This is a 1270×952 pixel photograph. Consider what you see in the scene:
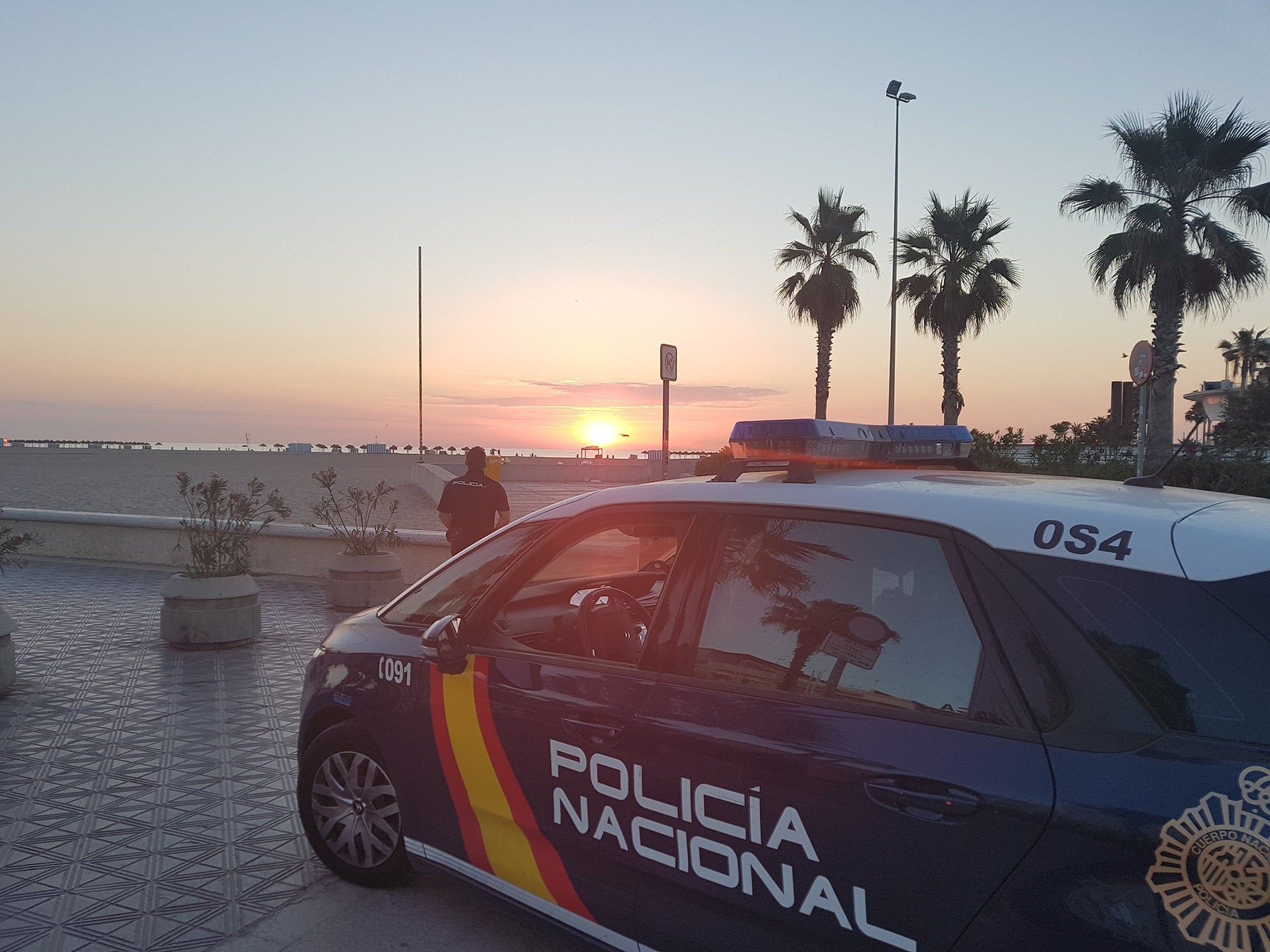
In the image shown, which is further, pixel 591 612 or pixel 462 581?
pixel 462 581

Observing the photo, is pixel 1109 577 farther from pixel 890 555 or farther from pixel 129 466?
pixel 129 466

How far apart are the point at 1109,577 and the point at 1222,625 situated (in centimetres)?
22

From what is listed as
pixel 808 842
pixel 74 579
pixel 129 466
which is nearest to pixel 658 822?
pixel 808 842

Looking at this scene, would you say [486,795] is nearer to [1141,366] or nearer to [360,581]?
[360,581]

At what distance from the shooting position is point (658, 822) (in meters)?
2.52

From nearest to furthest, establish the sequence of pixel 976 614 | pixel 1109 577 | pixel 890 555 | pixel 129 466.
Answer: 1. pixel 1109 577
2. pixel 976 614
3. pixel 890 555
4. pixel 129 466

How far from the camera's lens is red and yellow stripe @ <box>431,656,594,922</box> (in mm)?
2922

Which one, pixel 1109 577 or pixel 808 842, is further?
pixel 808 842

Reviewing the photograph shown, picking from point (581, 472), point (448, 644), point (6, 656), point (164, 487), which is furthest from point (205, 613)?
point (581, 472)

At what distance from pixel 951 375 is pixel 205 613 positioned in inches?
1257

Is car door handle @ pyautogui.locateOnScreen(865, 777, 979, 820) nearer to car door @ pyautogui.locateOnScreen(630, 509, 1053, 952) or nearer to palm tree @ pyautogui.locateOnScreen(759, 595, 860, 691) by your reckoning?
car door @ pyautogui.locateOnScreen(630, 509, 1053, 952)

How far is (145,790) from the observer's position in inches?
189

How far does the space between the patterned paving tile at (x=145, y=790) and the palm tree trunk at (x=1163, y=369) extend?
77.4ft

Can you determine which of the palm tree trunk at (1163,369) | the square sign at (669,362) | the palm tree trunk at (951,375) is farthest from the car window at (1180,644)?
the palm tree trunk at (951,375)
